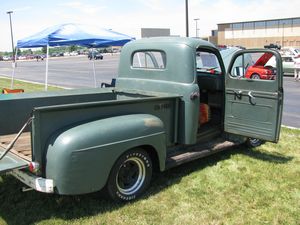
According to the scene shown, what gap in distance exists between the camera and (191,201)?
4398 millimetres

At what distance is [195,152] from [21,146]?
2.29m

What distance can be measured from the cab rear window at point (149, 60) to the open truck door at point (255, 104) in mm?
1048

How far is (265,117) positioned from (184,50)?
148 centimetres

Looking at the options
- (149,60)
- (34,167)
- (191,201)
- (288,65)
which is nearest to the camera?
(34,167)

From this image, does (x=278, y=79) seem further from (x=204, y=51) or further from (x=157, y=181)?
(x=157, y=181)

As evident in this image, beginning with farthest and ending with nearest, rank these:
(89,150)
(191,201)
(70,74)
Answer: (70,74) → (191,201) → (89,150)

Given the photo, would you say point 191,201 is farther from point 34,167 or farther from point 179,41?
point 179,41

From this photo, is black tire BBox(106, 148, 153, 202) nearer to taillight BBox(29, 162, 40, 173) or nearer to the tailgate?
taillight BBox(29, 162, 40, 173)

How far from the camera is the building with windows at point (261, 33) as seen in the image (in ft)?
274

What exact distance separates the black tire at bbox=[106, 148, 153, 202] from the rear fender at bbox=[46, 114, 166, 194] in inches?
5.7

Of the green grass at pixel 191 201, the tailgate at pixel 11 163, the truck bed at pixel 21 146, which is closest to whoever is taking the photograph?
the tailgate at pixel 11 163

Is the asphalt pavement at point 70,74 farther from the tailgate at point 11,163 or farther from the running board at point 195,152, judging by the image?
the tailgate at point 11,163

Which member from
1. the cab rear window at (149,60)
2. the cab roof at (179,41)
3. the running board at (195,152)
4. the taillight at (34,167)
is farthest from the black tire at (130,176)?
the cab roof at (179,41)

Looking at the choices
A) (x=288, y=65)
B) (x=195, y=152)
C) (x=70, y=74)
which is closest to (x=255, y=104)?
(x=195, y=152)
